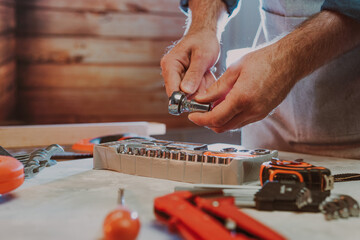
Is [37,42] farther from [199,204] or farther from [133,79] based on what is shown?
[199,204]

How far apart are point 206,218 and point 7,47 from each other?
1.78 m

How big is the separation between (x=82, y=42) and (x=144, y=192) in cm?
159

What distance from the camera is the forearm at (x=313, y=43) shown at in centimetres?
67

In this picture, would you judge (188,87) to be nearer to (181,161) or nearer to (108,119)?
(181,161)

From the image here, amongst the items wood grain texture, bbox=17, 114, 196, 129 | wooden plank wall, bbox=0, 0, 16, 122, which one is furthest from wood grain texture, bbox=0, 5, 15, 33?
wood grain texture, bbox=17, 114, 196, 129

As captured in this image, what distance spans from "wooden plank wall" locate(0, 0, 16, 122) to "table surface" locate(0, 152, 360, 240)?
53.0 inches

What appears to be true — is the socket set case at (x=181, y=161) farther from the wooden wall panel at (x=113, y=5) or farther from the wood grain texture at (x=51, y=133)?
the wooden wall panel at (x=113, y=5)

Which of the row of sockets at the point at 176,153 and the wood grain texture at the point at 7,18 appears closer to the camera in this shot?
the row of sockets at the point at 176,153

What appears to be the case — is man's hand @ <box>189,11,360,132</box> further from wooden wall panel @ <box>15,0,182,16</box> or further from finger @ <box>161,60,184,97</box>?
wooden wall panel @ <box>15,0,182,16</box>

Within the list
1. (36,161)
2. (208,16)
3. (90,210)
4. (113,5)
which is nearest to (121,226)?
(90,210)

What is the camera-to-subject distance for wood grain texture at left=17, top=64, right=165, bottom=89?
187cm

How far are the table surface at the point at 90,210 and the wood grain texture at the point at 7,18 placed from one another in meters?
1.40

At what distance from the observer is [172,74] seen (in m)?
0.79

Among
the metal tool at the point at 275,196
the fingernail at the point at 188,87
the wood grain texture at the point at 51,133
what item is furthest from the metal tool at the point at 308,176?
the wood grain texture at the point at 51,133
